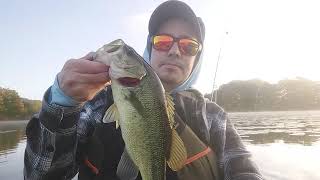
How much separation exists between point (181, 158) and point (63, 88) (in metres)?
1.07

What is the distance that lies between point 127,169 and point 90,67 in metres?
0.82

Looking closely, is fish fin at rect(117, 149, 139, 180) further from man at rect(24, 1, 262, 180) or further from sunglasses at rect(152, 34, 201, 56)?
sunglasses at rect(152, 34, 201, 56)

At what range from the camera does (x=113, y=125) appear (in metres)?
4.02

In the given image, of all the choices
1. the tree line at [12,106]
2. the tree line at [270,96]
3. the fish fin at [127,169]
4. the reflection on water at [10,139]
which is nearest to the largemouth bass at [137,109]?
the fish fin at [127,169]

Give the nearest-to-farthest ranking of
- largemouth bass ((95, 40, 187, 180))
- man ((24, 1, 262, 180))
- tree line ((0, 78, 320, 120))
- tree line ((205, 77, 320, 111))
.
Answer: largemouth bass ((95, 40, 187, 180)) < man ((24, 1, 262, 180)) < tree line ((0, 78, 320, 120)) < tree line ((205, 77, 320, 111))

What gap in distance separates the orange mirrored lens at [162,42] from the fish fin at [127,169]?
2.01m

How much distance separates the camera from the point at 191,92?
527cm

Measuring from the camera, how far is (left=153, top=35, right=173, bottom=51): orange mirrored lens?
4.71 metres

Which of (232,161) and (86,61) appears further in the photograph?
(232,161)

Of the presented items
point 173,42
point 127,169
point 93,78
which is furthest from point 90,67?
point 173,42

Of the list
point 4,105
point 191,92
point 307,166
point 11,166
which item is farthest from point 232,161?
point 4,105

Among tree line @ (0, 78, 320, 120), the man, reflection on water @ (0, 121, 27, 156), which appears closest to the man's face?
the man

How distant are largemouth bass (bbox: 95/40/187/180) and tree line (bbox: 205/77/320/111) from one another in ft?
423

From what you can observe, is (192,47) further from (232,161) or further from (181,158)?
(181,158)
